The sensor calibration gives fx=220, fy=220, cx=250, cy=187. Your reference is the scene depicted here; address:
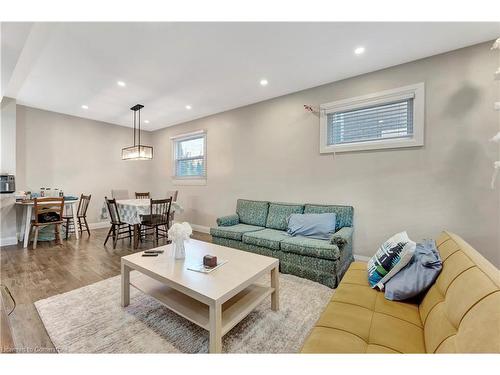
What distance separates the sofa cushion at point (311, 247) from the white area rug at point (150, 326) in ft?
1.27

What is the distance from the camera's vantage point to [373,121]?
9.89 feet

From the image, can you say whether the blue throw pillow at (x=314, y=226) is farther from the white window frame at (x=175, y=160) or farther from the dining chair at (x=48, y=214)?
the dining chair at (x=48, y=214)

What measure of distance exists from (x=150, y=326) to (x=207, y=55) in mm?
2800

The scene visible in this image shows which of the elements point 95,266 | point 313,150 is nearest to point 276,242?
point 313,150

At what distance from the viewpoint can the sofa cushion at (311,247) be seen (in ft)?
7.81

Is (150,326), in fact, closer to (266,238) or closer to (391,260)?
(266,238)

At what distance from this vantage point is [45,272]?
274cm

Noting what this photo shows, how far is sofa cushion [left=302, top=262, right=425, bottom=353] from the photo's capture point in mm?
1035

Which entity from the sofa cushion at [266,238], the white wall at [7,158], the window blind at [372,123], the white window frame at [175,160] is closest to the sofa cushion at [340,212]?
the sofa cushion at [266,238]

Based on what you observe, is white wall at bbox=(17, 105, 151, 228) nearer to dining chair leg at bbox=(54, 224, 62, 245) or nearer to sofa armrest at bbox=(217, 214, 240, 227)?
dining chair leg at bbox=(54, 224, 62, 245)

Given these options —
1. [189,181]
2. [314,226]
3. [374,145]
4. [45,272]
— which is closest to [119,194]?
[189,181]

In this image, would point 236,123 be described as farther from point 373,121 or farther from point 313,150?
point 373,121
